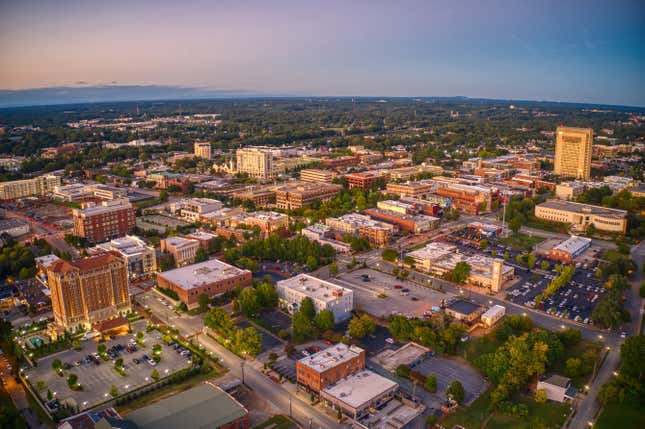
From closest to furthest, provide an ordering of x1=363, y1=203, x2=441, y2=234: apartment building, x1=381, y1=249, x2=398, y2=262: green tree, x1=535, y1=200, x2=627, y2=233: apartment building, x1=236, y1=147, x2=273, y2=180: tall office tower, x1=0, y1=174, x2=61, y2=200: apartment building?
x1=381, y1=249, x2=398, y2=262: green tree → x1=535, y1=200, x2=627, y2=233: apartment building → x1=363, y1=203, x2=441, y2=234: apartment building → x1=0, y1=174, x2=61, y2=200: apartment building → x1=236, y1=147, x2=273, y2=180: tall office tower

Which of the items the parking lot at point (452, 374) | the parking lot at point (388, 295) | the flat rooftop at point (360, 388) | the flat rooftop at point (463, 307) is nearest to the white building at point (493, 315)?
the flat rooftop at point (463, 307)

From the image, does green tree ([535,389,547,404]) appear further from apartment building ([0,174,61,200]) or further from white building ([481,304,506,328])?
apartment building ([0,174,61,200])

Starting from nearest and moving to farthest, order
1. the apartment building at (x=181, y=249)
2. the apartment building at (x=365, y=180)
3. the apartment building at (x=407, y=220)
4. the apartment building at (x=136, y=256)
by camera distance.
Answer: the apartment building at (x=136, y=256)
the apartment building at (x=181, y=249)
the apartment building at (x=407, y=220)
the apartment building at (x=365, y=180)

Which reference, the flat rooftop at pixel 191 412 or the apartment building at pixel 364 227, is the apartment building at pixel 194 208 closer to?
the apartment building at pixel 364 227

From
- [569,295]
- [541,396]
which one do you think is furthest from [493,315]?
[541,396]

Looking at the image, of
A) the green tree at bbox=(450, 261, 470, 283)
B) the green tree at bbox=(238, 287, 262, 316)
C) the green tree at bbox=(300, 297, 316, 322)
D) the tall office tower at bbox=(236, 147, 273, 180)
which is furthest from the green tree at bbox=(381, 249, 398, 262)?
the tall office tower at bbox=(236, 147, 273, 180)

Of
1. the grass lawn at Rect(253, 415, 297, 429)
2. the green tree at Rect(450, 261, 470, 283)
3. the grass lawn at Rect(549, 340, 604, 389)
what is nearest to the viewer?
the grass lawn at Rect(253, 415, 297, 429)
